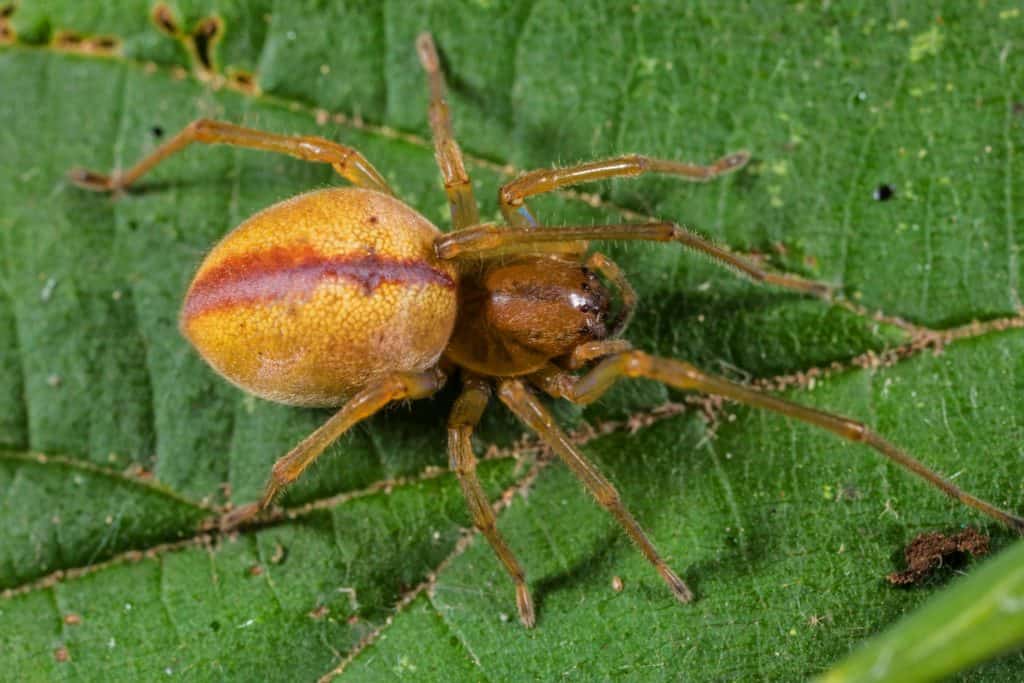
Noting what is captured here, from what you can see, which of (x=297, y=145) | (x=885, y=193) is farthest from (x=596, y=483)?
(x=297, y=145)

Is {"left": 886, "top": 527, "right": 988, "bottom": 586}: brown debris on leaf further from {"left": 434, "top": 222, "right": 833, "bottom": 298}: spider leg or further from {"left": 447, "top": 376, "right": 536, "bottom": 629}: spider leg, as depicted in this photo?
{"left": 447, "top": 376, "right": 536, "bottom": 629}: spider leg

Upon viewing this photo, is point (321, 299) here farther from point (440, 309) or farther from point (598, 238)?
point (598, 238)

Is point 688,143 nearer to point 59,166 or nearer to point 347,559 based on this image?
point 347,559

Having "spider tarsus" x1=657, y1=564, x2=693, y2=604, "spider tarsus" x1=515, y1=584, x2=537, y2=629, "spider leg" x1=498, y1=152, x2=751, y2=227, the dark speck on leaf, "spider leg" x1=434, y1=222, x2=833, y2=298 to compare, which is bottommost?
"spider tarsus" x1=515, y1=584, x2=537, y2=629

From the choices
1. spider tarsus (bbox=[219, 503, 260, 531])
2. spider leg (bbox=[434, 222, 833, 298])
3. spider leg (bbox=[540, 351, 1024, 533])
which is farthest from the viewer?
spider tarsus (bbox=[219, 503, 260, 531])

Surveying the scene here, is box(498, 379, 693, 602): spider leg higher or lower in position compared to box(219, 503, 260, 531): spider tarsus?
higher

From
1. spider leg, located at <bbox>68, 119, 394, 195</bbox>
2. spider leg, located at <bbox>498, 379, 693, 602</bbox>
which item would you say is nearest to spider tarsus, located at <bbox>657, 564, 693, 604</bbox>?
spider leg, located at <bbox>498, 379, 693, 602</bbox>

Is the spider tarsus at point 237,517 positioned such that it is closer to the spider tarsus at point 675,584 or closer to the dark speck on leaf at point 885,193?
the spider tarsus at point 675,584
